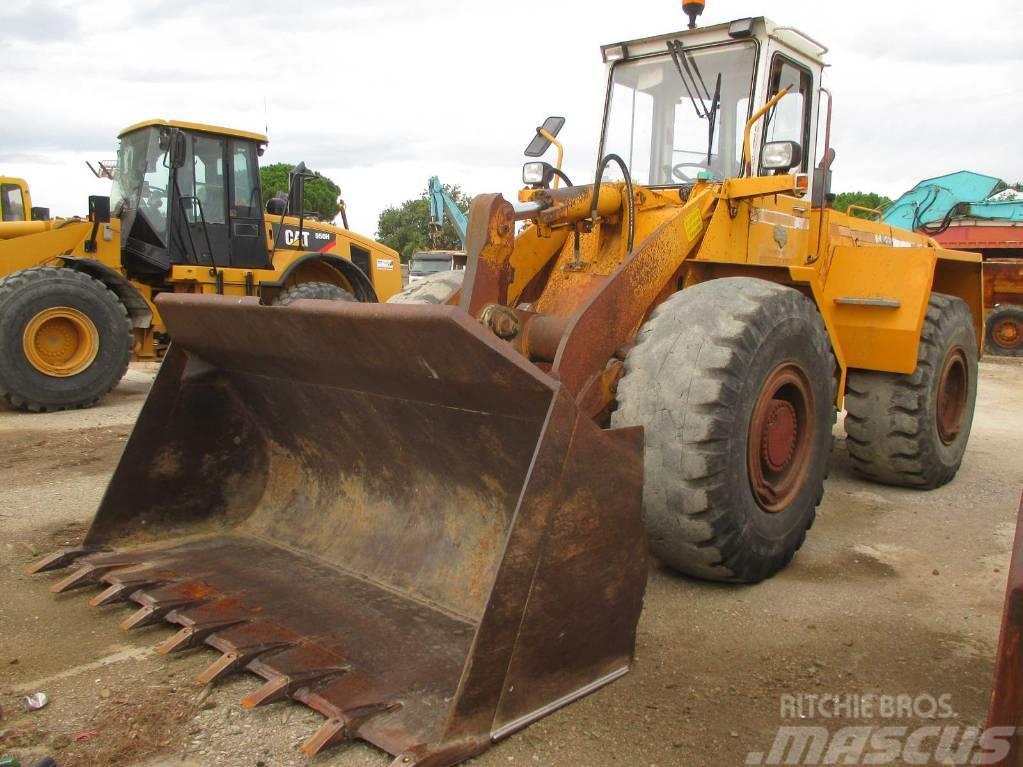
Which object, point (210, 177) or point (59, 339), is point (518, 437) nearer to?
point (59, 339)

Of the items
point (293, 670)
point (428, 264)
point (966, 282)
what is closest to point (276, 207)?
point (966, 282)

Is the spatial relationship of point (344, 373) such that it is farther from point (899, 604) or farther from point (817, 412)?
point (899, 604)

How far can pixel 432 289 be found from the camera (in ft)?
17.0

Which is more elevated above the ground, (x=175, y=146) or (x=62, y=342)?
(x=175, y=146)

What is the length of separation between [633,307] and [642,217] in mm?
979

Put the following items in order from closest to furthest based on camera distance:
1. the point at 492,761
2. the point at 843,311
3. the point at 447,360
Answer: the point at 492,761
the point at 447,360
the point at 843,311

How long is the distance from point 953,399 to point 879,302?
1.54 metres

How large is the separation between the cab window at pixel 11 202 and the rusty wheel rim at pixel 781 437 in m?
10.4

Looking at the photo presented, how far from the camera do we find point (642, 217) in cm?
460

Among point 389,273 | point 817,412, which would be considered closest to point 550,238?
point 817,412

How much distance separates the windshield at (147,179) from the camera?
9.38 m

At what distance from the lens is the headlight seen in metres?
4.33

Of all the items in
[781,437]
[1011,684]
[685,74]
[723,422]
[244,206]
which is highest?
[685,74]
